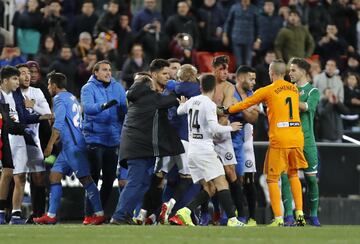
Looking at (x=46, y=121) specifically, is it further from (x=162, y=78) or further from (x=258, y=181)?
(x=258, y=181)

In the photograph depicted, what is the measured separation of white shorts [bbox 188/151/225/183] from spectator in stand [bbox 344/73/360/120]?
29.5 feet

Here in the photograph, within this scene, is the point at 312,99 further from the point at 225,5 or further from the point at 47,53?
the point at 225,5

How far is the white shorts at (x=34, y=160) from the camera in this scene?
19.0 meters

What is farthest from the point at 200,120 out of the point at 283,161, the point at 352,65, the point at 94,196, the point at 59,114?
the point at 352,65

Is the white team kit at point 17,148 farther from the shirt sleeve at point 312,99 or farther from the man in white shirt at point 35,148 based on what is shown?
the shirt sleeve at point 312,99

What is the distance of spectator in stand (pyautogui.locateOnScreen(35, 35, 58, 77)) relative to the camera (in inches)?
995

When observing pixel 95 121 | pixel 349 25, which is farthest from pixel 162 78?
pixel 349 25

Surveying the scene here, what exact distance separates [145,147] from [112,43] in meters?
8.88

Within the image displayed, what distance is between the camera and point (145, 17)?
27.1 meters

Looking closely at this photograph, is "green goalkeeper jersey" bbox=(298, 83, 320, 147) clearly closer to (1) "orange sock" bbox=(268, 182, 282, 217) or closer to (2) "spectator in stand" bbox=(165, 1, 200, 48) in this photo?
(1) "orange sock" bbox=(268, 182, 282, 217)

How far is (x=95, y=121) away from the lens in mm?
18562

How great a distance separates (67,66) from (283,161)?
319 inches

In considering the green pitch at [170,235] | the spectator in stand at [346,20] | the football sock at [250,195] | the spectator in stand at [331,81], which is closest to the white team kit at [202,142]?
the green pitch at [170,235]

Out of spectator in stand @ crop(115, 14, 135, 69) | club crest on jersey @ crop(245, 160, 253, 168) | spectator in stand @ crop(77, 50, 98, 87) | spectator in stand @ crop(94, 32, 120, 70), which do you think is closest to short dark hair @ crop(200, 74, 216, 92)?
club crest on jersey @ crop(245, 160, 253, 168)
